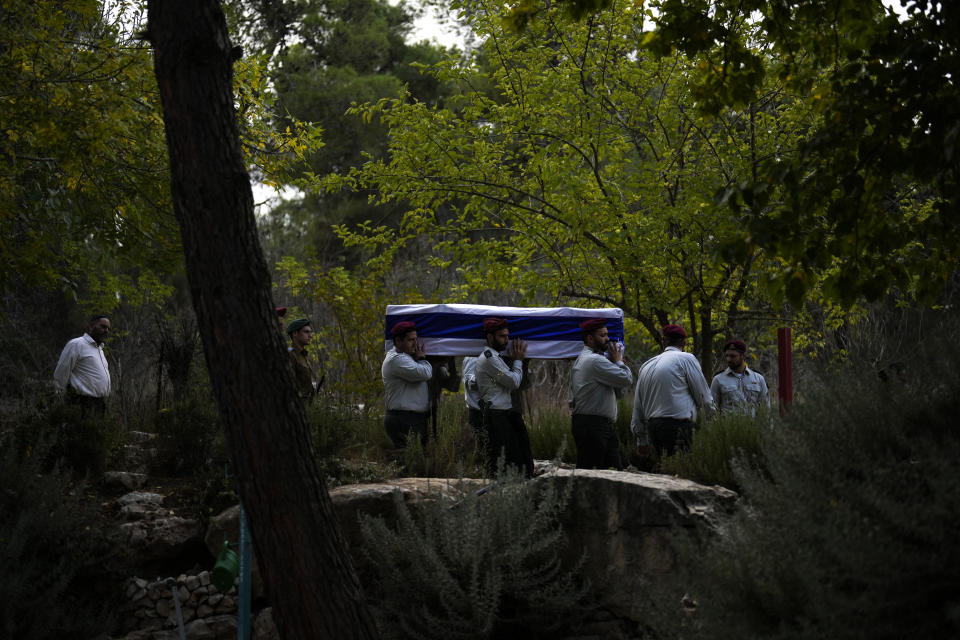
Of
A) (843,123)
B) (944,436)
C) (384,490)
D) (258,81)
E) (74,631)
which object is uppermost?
(258,81)

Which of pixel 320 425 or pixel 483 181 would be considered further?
pixel 483 181

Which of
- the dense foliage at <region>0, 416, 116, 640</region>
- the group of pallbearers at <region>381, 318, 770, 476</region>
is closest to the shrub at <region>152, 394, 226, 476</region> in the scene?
the dense foliage at <region>0, 416, 116, 640</region>

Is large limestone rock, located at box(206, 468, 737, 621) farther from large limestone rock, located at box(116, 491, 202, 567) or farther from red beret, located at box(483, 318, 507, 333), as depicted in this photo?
red beret, located at box(483, 318, 507, 333)

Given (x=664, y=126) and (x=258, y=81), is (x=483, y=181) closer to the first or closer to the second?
(x=664, y=126)

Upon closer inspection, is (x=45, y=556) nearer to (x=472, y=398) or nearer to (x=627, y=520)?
(x=472, y=398)

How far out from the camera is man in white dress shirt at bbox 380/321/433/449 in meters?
8.86

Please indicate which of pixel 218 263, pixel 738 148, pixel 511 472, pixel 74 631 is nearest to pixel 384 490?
pixel 511 472

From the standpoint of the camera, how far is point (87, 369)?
37.6 feet

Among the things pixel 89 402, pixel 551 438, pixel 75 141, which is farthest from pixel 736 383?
pixel 89 402

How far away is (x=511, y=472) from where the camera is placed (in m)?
6.63

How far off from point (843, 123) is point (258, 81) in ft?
22.2

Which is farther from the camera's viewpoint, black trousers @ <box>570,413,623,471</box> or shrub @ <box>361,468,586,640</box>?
black trousers @ <box>570,413,623,471</box>

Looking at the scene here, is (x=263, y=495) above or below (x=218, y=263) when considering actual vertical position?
below

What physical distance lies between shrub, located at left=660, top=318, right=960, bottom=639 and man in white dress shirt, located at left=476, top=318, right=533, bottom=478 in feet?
14.1
